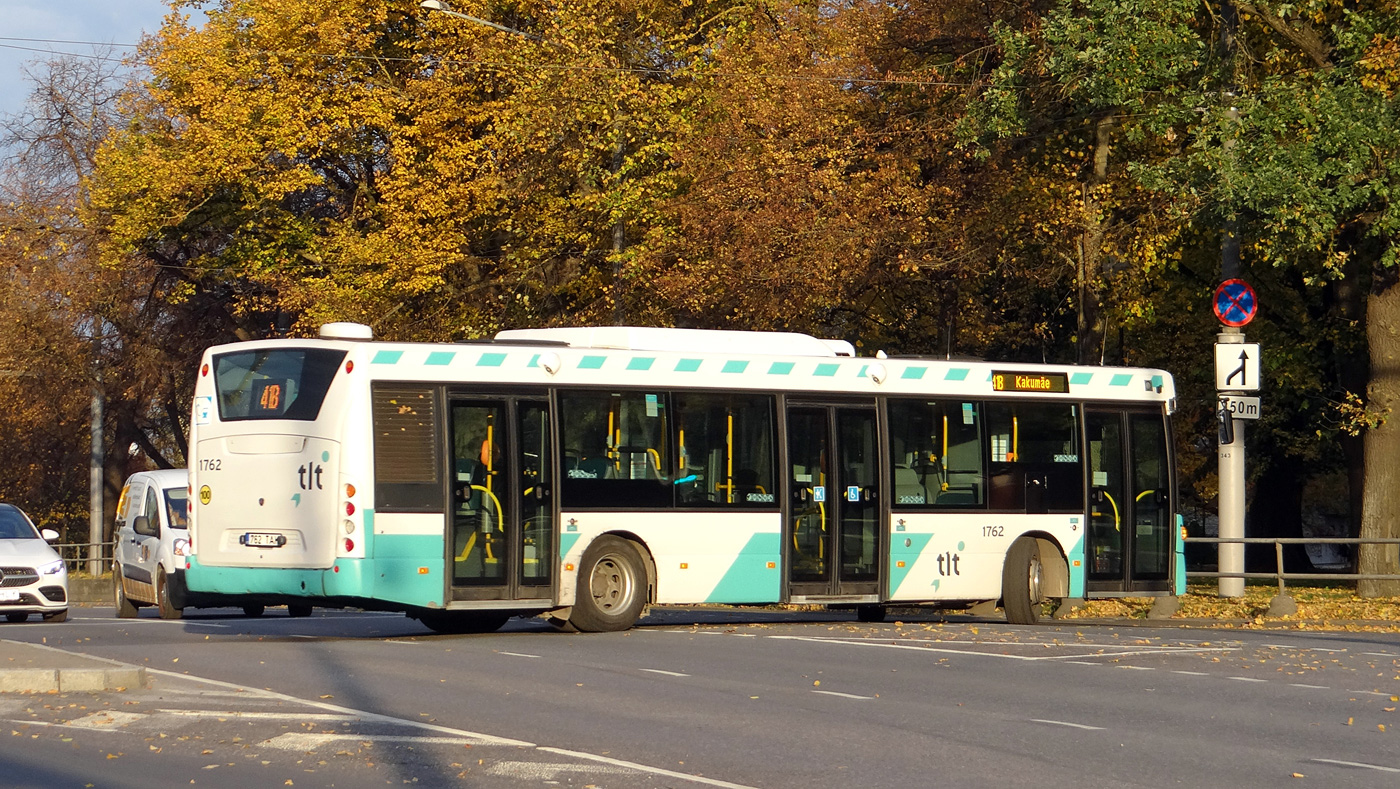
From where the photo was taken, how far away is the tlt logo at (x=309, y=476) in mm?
18078

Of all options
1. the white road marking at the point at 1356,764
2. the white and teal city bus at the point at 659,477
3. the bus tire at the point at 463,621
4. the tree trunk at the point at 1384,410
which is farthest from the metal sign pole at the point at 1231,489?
the white road marking at the point at 1356,764

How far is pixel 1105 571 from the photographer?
74.9 feet

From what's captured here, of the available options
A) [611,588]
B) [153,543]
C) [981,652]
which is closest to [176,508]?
Result: [153,543]

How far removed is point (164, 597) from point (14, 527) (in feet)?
7.88

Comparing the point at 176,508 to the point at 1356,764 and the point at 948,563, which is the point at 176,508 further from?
the point at 1356,764

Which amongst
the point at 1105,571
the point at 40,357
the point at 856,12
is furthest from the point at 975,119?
the point at 40,357

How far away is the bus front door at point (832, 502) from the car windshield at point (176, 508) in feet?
31.5

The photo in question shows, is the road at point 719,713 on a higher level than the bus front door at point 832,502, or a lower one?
lower

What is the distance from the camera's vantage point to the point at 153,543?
2617 centimetres

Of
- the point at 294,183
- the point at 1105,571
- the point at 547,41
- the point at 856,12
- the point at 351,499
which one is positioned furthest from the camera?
the point at 294,183

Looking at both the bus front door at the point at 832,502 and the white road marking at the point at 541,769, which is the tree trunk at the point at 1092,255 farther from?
the white road marking at the point at 541,769

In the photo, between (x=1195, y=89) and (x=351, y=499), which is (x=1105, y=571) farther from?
(x=351, y=499)

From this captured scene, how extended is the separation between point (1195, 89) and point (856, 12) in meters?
6.73

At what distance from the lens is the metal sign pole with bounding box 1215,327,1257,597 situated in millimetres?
24750
